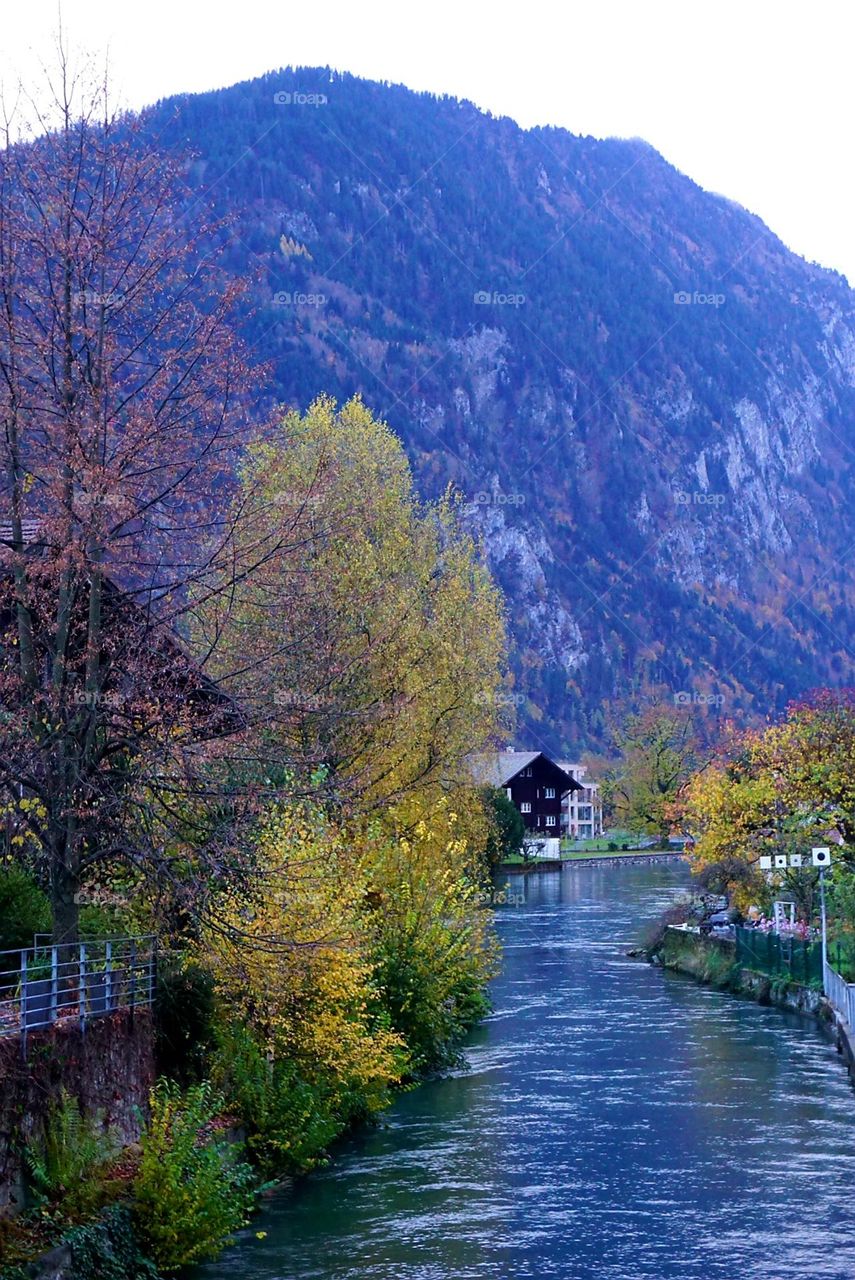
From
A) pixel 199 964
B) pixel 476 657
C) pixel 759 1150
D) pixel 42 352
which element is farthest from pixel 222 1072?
pixel 476 657

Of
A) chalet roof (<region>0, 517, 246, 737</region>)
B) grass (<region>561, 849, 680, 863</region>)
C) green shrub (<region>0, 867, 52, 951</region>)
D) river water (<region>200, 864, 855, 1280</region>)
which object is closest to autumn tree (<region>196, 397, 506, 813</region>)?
chalet roof (<region>0, 517, 246, 737</region>)

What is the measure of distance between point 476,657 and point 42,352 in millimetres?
23726

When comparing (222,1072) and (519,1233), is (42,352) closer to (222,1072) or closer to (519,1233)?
(222,1072)

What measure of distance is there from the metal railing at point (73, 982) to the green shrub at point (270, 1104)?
1.90 metres

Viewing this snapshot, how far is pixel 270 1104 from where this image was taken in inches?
1035

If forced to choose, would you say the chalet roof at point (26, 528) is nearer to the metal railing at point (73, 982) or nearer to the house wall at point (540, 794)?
the metal railing at point (73, 982)

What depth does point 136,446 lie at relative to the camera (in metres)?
23.0

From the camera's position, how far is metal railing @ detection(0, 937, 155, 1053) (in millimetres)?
20516

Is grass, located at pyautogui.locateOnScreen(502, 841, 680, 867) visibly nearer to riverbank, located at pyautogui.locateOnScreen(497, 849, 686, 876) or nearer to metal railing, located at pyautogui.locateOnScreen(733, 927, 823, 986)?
riverbank, located at pyautogui.locateOnScreen(497, 849, 686, 876)

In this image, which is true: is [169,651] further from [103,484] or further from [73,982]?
[73,982]

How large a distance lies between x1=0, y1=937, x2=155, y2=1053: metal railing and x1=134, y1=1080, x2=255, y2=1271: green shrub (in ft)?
5.27

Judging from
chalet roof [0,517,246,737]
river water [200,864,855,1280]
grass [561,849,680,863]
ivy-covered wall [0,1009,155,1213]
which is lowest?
river water [200,864,855,1280]

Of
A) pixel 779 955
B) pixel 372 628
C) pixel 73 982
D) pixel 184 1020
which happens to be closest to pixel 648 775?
pixel 779 955

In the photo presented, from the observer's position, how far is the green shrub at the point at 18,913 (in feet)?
79.1
